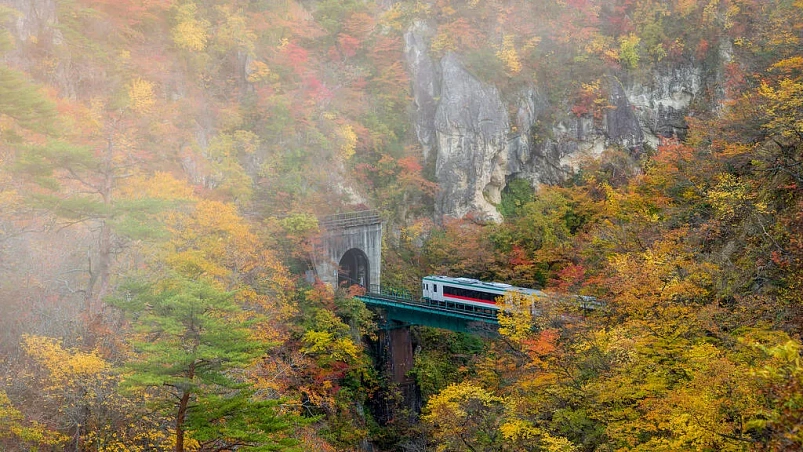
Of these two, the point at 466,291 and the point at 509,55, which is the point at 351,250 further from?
the point at 509,55

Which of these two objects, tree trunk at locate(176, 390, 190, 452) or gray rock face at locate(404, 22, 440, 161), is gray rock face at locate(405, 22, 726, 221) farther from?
tree trunk at locate(176, 390, 190, 452)

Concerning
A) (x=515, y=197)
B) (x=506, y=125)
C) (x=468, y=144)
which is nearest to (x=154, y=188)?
(x=468, y=144)

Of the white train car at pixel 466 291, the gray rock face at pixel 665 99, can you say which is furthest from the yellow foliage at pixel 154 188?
the gray rock face at pixel 665 99

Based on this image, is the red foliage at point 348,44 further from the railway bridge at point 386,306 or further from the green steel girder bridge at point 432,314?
the green steel girder bridge at point 432,314

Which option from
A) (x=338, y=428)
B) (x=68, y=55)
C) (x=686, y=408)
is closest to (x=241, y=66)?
(x=68, y=55)

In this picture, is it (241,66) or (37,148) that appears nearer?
(37,148)

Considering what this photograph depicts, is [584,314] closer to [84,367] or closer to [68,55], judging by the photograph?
[84,367]
